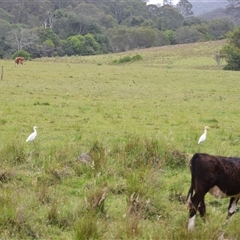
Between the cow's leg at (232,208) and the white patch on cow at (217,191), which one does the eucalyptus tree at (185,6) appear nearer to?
the cow's leg at (232,208)

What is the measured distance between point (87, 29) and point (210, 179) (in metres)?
87.0

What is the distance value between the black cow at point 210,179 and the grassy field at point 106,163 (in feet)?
0.94

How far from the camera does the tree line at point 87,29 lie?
7281cm

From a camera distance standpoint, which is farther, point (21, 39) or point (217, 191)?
point (21, 39)

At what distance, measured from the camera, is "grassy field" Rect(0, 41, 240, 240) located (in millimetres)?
5922

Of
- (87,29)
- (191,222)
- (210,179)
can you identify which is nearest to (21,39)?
(87,29)

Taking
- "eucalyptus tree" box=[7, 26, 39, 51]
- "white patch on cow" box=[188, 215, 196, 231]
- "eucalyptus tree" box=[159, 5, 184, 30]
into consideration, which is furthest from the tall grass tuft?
"eucalyptus tree" box=[159, 5, 184, 30]

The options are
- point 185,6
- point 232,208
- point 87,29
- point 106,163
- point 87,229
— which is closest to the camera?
point 87,229

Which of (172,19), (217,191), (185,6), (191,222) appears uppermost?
(185,6)

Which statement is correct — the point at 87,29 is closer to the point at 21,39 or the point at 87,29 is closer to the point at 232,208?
the point at 21,39

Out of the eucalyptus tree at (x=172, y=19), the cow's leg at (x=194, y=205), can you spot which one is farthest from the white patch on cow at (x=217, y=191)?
the eucalyptus tree at (x=172, y=19)

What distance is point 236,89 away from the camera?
2727 centimetres

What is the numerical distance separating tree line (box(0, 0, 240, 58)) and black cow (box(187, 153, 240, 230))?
2232 inches

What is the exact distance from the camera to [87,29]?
297 feet
